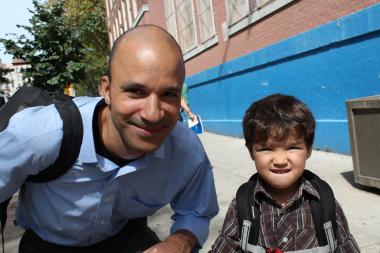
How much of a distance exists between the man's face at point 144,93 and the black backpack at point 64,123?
17 centimetres

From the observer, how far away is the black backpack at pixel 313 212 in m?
1.90

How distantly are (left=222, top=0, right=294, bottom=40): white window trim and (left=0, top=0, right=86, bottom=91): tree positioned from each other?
13.3ft

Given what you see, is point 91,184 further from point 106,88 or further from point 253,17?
point 253,17

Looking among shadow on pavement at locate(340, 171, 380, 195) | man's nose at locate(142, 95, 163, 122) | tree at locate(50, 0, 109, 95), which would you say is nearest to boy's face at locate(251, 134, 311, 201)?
man's nose at locate(142, 95, 163, 122)

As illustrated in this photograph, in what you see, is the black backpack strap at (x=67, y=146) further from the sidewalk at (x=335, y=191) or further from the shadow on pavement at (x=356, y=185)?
the shadow on pavement at (x=356, y=185)

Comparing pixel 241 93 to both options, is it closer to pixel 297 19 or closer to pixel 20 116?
pixel 297 19

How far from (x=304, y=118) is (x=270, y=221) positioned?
0.50 m

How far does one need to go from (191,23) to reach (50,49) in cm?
415

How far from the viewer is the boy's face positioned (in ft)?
6.45

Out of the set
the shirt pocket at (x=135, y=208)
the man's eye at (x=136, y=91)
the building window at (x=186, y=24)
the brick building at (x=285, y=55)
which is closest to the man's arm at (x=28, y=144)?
the man's eye at (x=136, y=91)

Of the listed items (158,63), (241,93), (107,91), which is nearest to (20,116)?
(107,91)

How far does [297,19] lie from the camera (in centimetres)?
705

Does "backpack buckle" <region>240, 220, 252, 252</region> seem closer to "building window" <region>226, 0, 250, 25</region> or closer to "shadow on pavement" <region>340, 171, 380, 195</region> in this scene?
"shadow on pavement" <region>340, 171, 380, 195</region>

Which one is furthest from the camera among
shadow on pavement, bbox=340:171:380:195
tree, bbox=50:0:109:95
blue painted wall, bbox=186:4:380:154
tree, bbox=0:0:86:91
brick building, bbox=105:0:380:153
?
tree, bbox=50:0:109:95
